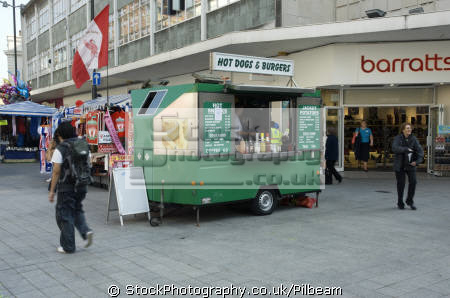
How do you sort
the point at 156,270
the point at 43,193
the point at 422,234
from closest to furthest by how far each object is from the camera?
1. the point at 156,270
2. the point at 422,234
3. the point at 43,193

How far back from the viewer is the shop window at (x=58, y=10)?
32969 millimetres

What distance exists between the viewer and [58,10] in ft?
112

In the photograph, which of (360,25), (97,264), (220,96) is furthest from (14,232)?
(360,25)

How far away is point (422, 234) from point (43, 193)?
8.93m

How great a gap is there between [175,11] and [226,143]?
13.6 metres

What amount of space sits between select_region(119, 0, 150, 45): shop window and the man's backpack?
1700cm

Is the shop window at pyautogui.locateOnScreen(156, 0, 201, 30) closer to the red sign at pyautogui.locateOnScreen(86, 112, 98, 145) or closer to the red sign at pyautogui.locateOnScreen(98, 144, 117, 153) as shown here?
the red sign at pyautogui.locateOnScreen(86, 112, 98, 145)

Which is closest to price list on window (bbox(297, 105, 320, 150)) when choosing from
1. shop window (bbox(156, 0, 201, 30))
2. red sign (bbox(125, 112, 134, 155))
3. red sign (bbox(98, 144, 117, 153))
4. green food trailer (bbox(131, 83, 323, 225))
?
green food trailer (bbox(131, 83, 323, 225))

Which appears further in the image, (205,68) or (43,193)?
(205,68)

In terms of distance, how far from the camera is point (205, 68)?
19141mm

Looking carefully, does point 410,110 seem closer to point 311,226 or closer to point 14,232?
point 311,226

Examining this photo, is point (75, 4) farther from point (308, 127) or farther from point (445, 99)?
point (308, 127)

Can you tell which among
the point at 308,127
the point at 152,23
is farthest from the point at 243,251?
the point at 152,23

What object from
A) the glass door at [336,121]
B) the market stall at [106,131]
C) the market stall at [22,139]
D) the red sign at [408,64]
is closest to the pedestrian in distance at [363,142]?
the glass door at [336,121]
